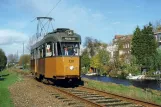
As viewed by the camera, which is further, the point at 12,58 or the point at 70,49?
the point at 12,58

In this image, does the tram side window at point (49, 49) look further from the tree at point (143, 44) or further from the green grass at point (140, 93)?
the tree at point (143, 44)

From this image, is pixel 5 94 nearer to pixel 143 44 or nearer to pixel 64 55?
pixel 64 55

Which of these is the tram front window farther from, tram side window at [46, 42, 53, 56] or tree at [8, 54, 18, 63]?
tree at [8, 54, 18, 63]

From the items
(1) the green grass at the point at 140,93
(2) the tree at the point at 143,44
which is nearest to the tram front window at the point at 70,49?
(1) the green grass at the point at 140,93

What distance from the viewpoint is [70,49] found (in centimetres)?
2039

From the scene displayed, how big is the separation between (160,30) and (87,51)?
35374mm

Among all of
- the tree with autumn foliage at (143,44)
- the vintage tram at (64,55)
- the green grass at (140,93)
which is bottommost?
the green grass at (140,93)

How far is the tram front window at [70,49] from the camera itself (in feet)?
66.0

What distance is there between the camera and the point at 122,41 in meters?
101

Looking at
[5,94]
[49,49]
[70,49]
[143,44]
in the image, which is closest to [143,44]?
[143,44]

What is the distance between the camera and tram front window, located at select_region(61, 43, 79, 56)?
20.1 metres

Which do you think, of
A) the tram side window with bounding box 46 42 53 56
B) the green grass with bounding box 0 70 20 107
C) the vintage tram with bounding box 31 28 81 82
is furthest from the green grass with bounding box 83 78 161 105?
the green grass with bounding box 0 70 20 107

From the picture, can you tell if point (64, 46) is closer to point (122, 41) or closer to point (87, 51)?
point (122, 41)

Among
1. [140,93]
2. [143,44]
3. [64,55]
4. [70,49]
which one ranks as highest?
[143,44]
